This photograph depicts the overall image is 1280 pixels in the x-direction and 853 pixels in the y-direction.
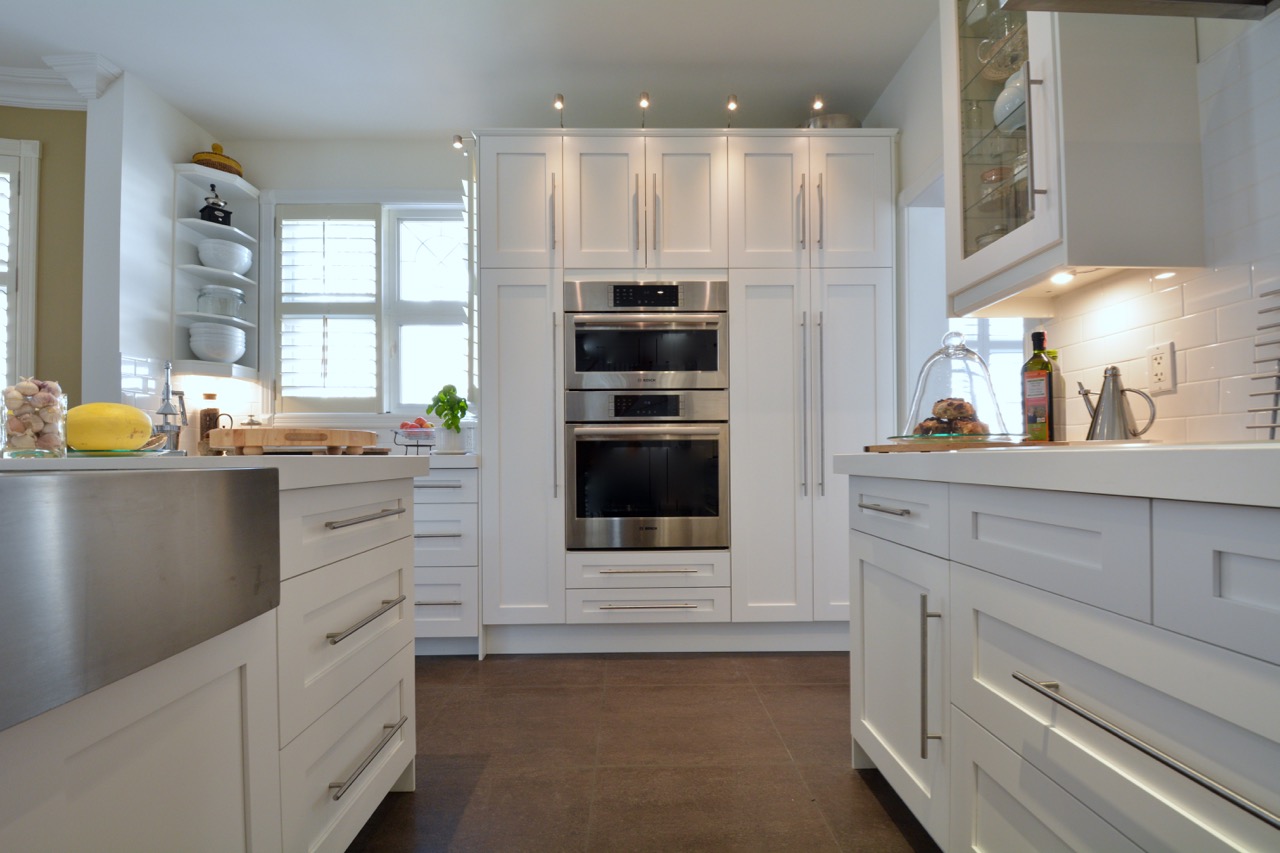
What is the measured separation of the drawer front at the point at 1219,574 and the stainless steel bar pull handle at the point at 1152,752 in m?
0.14

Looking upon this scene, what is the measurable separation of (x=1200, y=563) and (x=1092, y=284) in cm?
134

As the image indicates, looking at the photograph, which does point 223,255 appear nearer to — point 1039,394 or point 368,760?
point 368,760

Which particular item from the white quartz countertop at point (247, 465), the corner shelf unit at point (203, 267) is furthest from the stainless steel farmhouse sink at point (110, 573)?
the corner shelf unit at point (203, 267)

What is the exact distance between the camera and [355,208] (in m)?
3.86

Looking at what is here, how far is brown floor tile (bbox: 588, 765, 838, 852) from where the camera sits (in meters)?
1.51

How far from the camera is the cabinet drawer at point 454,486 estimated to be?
9.78 ft

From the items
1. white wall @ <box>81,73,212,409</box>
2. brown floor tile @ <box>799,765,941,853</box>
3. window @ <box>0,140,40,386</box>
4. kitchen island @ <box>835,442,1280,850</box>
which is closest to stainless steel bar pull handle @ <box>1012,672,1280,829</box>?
kitchen island @ <box>835,442,1280,850</box>

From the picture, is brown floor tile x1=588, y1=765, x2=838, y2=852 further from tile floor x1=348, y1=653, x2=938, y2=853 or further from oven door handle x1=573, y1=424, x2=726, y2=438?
oven door handle x1=573, y1=424, x2=726, y2=438

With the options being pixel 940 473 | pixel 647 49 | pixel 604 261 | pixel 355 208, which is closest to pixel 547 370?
pixel 604 261

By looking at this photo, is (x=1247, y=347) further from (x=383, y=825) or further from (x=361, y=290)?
(x=361, y=290)

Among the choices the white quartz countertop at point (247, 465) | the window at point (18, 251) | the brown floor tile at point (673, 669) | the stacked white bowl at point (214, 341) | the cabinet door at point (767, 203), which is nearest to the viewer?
the white quartz countertop at point (247, 465)

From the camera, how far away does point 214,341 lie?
3.44 meters

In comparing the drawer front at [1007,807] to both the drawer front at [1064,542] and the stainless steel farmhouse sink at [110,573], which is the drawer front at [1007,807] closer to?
the drawer front at [1064,542]

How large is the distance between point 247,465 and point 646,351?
217cm
